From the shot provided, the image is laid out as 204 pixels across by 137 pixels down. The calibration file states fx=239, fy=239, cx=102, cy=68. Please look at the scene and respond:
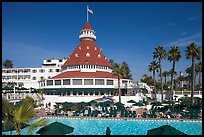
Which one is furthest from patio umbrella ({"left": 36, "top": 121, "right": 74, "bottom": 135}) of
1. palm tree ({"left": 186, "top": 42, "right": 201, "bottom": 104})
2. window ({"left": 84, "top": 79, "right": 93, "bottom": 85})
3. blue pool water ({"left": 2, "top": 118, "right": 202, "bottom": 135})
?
window ({"left": 84, "top": 79, "right": 93, "bottom": 85})

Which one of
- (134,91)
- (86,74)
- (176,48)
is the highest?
(176,48)

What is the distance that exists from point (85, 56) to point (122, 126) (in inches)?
1216

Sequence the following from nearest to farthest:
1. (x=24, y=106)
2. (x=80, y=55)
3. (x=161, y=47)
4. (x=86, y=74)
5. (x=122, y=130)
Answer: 1. (x=24, y=106)
2. (x=122, y=130)
3. (x=161, y=47)
4. (x=86, y=74)
5. (x=80, y=55)

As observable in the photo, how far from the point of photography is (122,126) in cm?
2486

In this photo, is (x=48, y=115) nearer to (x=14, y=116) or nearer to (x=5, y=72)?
(x=14, y=116)

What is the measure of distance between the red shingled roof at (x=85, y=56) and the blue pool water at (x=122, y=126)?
81.0ft

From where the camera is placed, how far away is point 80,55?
179ft

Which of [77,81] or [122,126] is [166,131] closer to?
[122,126]

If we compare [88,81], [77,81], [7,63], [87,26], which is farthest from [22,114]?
[7,63]

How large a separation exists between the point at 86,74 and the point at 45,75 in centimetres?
2948

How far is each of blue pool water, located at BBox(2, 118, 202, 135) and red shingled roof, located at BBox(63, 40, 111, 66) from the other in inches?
972

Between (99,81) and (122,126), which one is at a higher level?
(99,81)

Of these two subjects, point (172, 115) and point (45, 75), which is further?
point (45, 75)

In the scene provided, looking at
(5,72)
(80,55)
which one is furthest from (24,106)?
(5,72)
